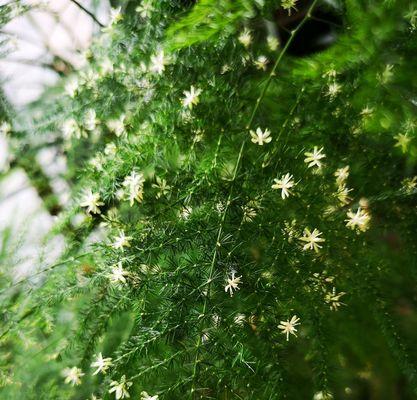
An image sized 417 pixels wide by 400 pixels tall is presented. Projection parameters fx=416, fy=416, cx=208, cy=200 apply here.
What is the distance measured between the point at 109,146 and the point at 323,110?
21.6 inches

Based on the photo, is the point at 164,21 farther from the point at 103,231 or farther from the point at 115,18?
the point at 103,231

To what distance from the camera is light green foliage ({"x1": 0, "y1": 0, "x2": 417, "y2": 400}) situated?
855 mm

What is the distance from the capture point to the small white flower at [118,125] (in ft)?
3.50

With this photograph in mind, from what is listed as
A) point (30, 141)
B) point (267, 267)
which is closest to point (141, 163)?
point (267, 267)

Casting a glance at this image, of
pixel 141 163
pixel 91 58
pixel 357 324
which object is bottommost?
pixel 357 324

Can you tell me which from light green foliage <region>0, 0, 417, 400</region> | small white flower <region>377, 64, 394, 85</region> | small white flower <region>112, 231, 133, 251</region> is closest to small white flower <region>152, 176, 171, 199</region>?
light green foliage <region>0, 0, 417, 400</region>

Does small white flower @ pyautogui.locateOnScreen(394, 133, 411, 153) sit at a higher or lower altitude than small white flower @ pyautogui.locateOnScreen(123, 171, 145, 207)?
lower

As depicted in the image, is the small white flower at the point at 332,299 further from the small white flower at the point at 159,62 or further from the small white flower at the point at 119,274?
the small white flower at the point at 159,62

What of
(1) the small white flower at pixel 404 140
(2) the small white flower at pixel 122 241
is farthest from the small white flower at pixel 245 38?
(2) the small white flower at pixel 122 241

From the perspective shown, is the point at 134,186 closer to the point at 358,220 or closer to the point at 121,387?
the point at 121,387

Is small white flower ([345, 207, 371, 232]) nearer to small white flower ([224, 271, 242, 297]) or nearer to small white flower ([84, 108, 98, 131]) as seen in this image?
small white flower ([224, 271, 242, 297])

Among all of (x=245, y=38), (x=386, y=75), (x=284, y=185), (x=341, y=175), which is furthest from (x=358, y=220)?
(x=245, y=38)

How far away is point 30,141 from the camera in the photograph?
1.36 meters

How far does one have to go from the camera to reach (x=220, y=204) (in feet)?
3.02
